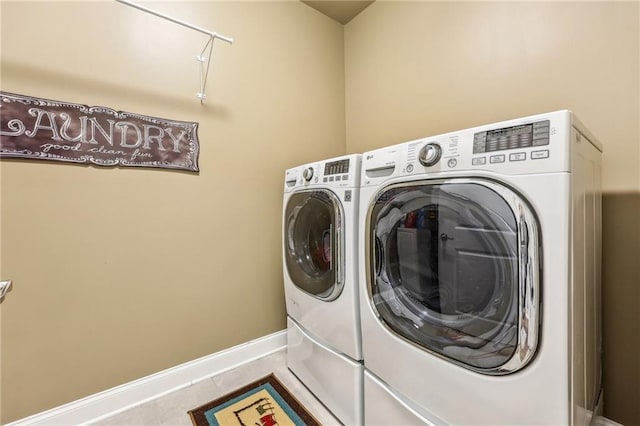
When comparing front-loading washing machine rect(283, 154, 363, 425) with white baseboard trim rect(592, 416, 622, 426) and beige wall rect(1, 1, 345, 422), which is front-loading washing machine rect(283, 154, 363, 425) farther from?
white baseboard trim rect(592, 416, 622, 426)

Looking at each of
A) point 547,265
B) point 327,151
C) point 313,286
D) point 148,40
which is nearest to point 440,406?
point 547,265

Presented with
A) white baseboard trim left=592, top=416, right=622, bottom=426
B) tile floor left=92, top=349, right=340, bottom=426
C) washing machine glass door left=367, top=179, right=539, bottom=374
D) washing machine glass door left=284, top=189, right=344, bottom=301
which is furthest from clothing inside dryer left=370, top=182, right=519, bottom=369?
white baseboard trim left=592, top=416, right=622, bottom=426

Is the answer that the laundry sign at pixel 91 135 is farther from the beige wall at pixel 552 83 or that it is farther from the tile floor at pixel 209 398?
the beige wall at pixel 552 83

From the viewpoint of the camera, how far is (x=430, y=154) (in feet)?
2.68

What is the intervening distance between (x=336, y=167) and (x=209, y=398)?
136 cm

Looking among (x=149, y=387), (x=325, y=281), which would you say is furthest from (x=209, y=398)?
(x=325, y=281)

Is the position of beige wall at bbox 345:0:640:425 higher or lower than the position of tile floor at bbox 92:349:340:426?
higher

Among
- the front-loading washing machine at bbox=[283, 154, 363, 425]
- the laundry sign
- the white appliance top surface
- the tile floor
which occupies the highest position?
the laundry sign

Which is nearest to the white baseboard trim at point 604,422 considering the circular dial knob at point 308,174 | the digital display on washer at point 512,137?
the digital display on washer at point 512,137

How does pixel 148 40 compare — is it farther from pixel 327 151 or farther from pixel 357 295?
pixel 357 295

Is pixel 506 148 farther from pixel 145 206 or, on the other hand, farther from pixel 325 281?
pixel 145 206

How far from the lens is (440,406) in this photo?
84cm

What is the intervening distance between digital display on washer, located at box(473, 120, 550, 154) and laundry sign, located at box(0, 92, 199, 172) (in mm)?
1384

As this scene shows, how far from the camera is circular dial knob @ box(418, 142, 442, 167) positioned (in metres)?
0.81
